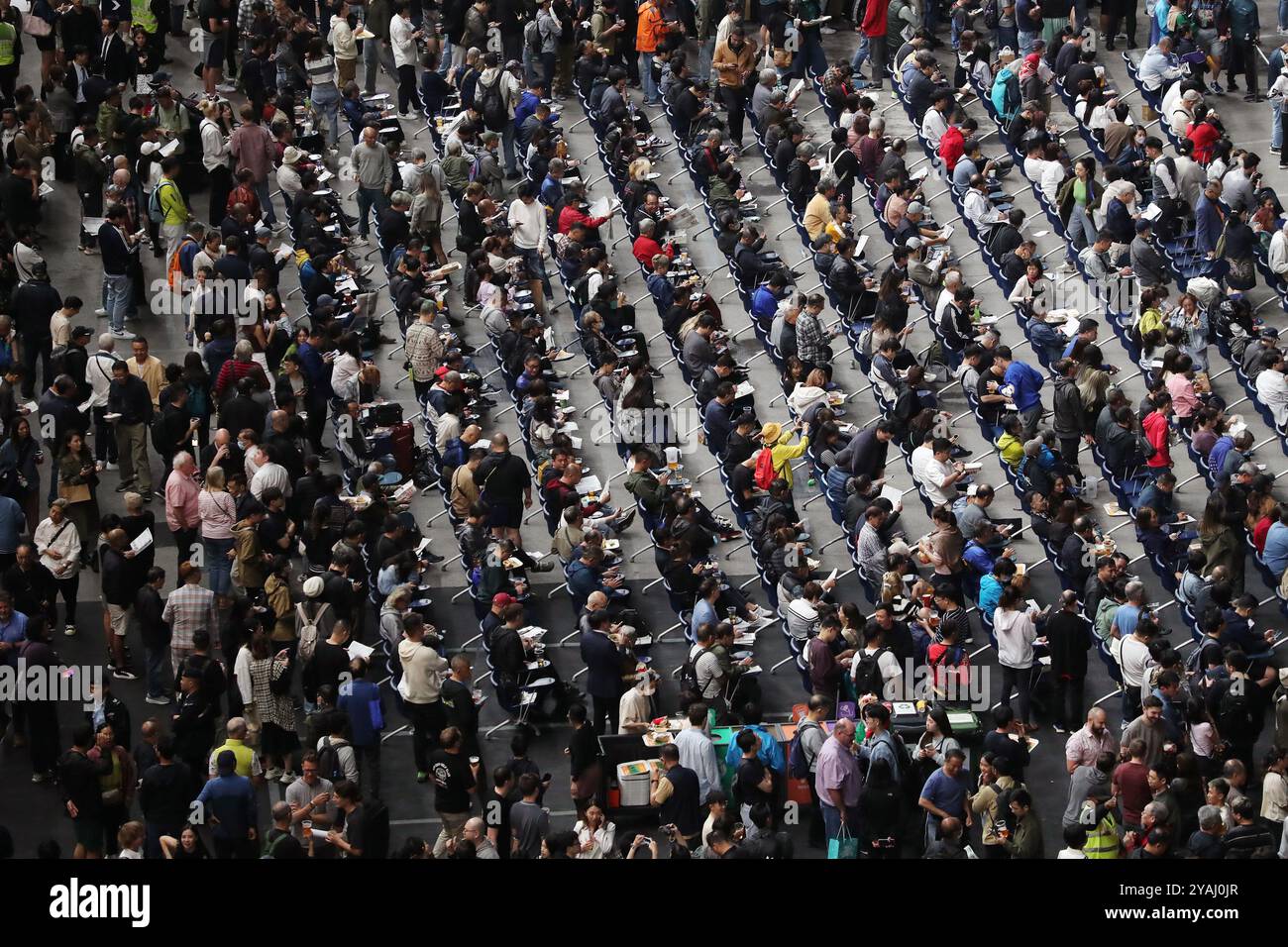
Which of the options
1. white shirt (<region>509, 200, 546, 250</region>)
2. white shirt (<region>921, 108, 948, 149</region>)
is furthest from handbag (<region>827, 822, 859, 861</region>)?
white shirt (<region>921, 108, 948, 149</region>)

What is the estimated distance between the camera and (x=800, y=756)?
51.6 ft

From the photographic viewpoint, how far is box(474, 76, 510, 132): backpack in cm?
2562

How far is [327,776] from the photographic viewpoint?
1512 cm

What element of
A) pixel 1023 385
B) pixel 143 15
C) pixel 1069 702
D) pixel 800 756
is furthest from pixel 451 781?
pixel 143 15

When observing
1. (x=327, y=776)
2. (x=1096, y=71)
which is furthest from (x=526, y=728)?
(x=1096, y=71)

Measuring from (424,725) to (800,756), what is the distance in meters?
3.19

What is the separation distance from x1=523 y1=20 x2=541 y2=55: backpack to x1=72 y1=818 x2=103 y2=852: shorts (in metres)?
15.2

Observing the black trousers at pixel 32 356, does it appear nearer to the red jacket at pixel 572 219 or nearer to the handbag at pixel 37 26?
the red jacket at pixel 572 219

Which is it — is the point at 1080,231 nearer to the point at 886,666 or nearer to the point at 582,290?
the point at 582,290

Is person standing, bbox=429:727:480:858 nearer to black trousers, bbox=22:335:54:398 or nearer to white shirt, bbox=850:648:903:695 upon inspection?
white shirt, bbox=850:648:903:695

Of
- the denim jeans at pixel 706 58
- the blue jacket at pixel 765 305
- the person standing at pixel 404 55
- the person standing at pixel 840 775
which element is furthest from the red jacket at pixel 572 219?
the person standing at pixel 840 775

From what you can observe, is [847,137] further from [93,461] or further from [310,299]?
[93,461]
